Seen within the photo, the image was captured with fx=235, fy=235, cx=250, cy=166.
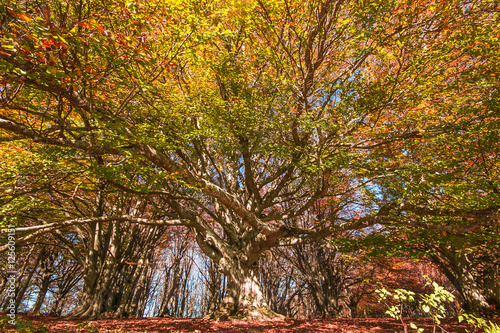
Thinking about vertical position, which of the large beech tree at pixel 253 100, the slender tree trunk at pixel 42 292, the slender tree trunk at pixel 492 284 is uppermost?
the large beech tree at pixel 253 100

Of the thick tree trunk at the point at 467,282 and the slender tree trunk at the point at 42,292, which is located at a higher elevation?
the slender tree trunk at the point at 42,292

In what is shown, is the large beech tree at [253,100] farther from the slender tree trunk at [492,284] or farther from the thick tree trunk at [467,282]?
the slender tree trunk at [492,284]

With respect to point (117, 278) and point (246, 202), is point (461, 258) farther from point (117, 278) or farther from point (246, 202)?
point (117, 278)

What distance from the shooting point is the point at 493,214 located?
5.37 metres

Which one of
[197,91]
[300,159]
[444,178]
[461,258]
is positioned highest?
[197,91]

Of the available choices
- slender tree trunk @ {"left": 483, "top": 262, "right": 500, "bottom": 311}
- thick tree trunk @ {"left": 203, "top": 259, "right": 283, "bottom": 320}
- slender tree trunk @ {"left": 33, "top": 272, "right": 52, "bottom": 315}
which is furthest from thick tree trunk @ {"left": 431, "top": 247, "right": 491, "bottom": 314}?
slender tree trunk @ {"left": 33, "top": 272, "right": 52, "bottom": 315}

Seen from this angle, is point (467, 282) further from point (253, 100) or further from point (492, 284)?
point (253, 100)

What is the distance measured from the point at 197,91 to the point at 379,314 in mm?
27402

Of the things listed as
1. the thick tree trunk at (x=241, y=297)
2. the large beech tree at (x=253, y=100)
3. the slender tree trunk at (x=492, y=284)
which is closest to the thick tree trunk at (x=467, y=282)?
the slender tree trunk at (x=492, y=284)

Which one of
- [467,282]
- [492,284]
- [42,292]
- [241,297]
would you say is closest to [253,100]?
[241,297]

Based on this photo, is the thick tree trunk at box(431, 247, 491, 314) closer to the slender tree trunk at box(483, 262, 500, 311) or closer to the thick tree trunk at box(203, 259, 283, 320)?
the slender tree trunk at box(483, 262, 500, 311)

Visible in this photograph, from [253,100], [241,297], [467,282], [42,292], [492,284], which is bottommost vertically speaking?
[492,284]

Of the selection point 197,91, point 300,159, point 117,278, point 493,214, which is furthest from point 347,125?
point 117,278

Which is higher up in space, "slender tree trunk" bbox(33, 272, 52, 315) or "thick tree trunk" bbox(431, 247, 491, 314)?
"slender tree trunk" bbox(33, 272, 52, 315)
